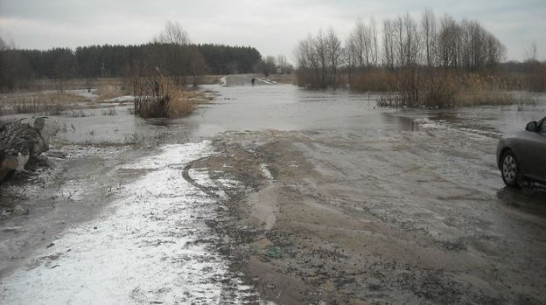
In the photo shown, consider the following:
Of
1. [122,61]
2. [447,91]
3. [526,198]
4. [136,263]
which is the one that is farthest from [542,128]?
[122,61]

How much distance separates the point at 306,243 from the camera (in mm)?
5859

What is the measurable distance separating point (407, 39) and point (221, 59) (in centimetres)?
10755

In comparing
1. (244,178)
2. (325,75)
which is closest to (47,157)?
(244,178)

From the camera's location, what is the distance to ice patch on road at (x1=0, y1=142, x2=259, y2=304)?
4.55 metres

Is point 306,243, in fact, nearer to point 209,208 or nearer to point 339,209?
point 339,209

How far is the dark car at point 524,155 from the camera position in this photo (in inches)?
306

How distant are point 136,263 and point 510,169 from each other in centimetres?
659

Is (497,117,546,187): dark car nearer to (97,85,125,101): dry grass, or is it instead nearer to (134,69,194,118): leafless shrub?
(134,69,194,118): leafless shrub

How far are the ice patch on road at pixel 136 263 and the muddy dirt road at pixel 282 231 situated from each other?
0.02m

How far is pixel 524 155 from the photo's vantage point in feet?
26.8

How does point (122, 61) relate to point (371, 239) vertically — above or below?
above

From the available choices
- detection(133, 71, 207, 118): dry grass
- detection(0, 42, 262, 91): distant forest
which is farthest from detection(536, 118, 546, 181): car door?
detection(0, 42, 262, 91): distant forest

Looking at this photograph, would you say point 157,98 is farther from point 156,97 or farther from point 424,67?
point 424,67

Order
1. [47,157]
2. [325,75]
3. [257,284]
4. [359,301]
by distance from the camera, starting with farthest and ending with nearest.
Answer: [325,75]
[47,157]
[257,284]
[359,301]
